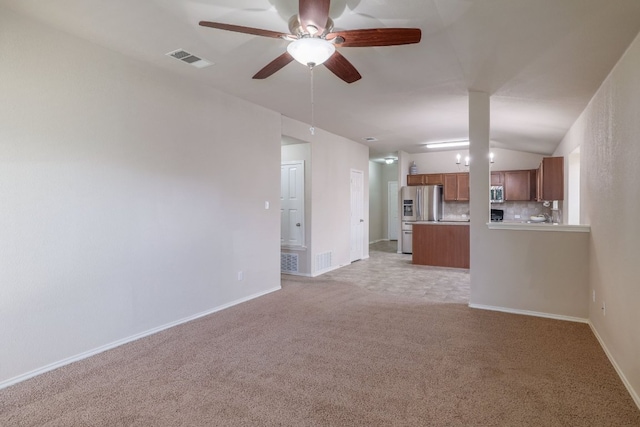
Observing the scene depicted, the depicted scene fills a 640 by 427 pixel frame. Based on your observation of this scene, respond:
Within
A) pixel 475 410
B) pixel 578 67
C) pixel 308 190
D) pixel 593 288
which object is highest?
pixel 578 67

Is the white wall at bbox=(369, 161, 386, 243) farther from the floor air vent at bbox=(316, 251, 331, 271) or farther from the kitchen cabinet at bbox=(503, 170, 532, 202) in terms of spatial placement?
the floor air vent at bbox=(316, 251, 331, 271)

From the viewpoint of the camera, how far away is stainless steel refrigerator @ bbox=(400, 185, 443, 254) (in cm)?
886

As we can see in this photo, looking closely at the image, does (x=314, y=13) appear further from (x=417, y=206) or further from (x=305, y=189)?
(x=417, y=206)

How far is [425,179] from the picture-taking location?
360 inches

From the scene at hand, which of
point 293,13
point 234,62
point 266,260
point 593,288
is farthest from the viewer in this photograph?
point 266,260

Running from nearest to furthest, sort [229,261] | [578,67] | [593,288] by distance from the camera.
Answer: [578,67] < [593,288] < [229,261]

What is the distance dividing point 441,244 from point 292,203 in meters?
3.23

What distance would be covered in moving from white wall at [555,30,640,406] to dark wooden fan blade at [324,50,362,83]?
6.33 ft

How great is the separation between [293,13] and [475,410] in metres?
2.86

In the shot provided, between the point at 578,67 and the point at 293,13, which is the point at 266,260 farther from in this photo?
the point at 578,67

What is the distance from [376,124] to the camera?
230 inches

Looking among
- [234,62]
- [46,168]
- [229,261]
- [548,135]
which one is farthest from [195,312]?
[548,135]

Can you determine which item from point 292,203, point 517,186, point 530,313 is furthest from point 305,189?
point 517,186

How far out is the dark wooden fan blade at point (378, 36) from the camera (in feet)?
7.04
